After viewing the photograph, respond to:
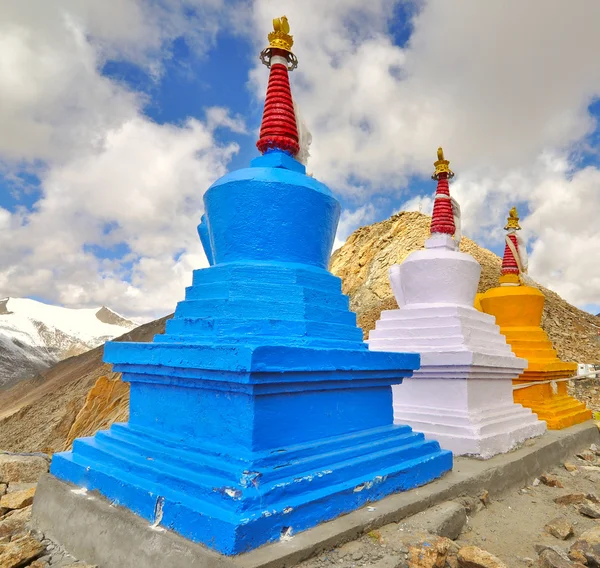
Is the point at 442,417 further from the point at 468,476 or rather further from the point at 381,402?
the point at 381,402

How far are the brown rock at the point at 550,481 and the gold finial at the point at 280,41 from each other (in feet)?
15.3

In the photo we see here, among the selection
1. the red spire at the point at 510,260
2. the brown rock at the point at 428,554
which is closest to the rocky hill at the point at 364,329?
the red spire at the point at 510,260

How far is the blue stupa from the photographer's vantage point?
2594 millimetres

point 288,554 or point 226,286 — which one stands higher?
point 226,286

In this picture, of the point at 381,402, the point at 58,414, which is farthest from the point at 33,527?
the point at 58,414

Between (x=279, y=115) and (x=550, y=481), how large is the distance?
4.32 metres

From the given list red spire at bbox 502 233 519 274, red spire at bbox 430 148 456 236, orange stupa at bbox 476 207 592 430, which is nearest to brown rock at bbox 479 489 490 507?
orange stupa at bbox 476 207 592 430

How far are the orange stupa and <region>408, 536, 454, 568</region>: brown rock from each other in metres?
4.45

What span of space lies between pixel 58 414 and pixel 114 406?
6270 millimetres

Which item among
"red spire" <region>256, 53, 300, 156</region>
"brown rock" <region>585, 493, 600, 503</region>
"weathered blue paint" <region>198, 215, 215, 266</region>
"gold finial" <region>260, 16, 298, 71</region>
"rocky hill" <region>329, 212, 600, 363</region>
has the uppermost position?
"rocky hill" <region>329, 212, 600, 363</region>

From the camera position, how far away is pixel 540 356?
710cm

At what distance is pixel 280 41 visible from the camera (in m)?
4.13

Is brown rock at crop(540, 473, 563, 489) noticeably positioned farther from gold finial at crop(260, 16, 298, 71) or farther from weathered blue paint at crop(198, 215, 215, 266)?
gold finial at crop(260, 16, 298, 71)

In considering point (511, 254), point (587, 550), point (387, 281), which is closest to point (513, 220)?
point (511, 254)
